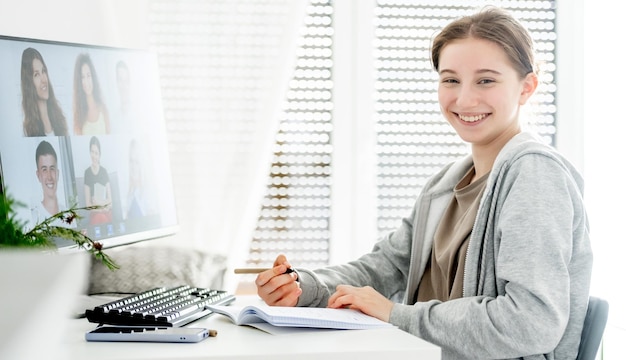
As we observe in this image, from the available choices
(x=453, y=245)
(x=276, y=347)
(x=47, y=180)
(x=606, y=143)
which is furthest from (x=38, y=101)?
(x=606, y=143)

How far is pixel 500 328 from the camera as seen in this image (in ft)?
4.19

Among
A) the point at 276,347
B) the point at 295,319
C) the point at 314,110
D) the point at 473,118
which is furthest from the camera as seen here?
the point at 314,110

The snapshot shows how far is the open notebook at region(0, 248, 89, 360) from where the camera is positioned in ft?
1.07

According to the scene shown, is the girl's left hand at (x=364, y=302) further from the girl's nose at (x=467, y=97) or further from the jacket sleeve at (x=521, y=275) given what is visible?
the girl's nose at (x=467, y=97)

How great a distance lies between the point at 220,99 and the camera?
2.36 meters

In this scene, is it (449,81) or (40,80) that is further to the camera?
(449,81)

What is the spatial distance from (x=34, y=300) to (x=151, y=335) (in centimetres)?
73

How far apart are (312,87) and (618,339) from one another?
121cm

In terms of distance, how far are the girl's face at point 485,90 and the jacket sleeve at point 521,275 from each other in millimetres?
222

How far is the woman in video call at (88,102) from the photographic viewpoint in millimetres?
1464

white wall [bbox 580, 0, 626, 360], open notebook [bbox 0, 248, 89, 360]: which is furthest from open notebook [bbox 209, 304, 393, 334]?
white wall [bbox 580, 0, 626, 360]

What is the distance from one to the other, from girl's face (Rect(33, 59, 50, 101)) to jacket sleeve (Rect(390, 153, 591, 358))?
2.41 ft

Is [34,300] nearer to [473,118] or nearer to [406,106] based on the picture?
[473,118]

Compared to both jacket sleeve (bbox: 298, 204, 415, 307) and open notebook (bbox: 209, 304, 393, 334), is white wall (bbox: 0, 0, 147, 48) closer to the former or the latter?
jacket sleeve (bbox: 298, 204, 415, 307)
